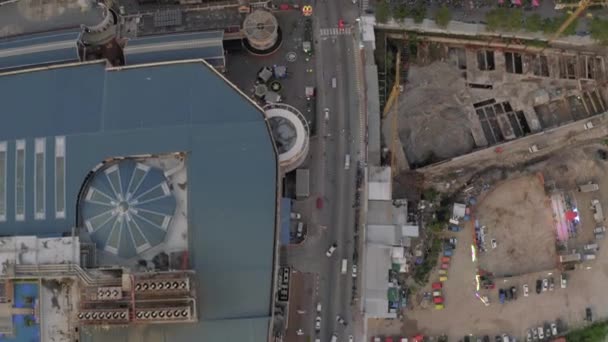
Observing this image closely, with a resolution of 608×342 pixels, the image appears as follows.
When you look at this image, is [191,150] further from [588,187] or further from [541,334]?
[588,187]

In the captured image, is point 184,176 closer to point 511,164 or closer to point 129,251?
point 129,251

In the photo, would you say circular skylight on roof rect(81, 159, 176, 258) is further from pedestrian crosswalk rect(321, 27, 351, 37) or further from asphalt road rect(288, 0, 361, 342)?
pedestrian crosswalk rect(321, 27, 351, 37)

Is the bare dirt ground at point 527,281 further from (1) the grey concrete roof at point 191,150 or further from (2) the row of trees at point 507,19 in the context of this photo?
(1) the grey concrete roof at point 191,150

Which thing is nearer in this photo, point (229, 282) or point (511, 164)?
point (229, 282)

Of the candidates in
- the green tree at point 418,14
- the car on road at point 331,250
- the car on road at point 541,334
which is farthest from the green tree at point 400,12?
the car on road at point 541,334

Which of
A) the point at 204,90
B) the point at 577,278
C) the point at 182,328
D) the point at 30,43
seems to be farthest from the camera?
the point at 577,278

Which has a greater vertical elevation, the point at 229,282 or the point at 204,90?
the point at 204,90

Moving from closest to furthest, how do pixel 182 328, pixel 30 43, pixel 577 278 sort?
pixel 182 328 → pixel 30 43 → pixel 577 278

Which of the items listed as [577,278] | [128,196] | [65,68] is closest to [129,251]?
[128,196]
